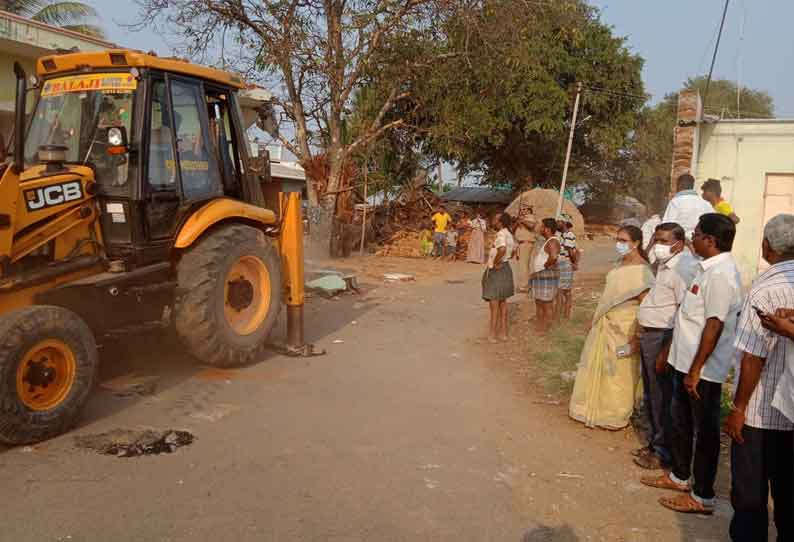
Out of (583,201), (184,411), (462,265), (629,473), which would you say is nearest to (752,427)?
(629,473)

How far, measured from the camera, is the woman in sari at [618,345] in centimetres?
520

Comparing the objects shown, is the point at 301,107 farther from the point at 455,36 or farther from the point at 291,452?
the point at 291,452

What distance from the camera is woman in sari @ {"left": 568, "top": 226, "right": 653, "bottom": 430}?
5203 mm

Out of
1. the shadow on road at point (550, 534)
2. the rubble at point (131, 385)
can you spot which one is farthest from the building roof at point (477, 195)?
the shadow on road at point (550, 534)

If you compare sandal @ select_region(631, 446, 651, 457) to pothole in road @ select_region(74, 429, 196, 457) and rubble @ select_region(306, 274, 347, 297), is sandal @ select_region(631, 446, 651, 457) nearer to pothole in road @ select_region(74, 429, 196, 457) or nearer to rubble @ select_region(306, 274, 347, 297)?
pothole in road @ select_region(74, 429, 196, 457)

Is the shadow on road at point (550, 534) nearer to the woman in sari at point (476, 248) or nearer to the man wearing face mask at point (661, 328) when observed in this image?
the man wearing face mask at point (661, 328)

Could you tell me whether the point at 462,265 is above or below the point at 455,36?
below

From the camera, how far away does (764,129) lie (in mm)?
12500

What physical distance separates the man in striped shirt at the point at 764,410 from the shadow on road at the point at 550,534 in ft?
2.72

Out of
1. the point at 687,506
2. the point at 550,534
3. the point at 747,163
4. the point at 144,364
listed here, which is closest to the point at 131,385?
the point at 144,364

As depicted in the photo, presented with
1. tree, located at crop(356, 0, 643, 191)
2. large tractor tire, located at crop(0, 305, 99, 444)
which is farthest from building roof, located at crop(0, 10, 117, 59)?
large tractor tire, located at crop(0, 305, 99, 444)

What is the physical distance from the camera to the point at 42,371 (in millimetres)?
4500

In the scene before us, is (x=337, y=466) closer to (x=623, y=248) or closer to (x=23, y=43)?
(x=623, y=248)

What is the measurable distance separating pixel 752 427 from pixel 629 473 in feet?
5.03
